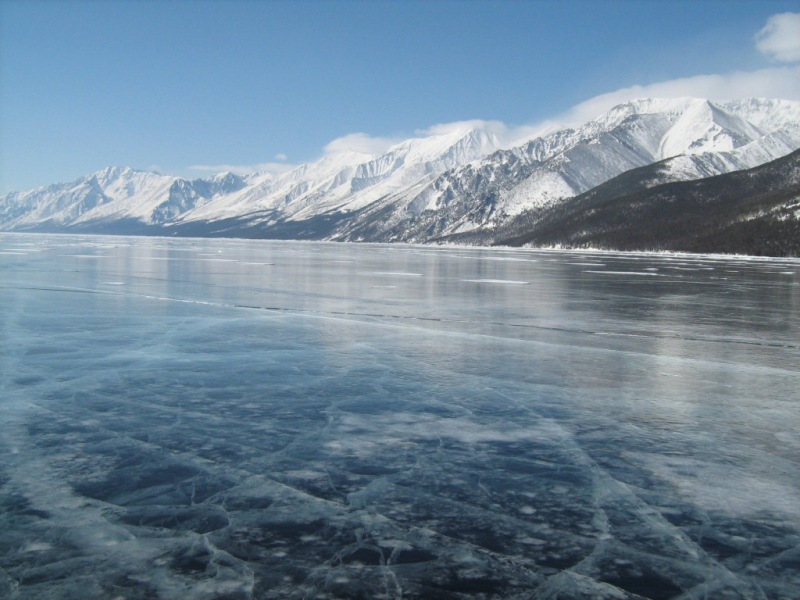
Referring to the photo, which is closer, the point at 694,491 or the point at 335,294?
the point at 694,491

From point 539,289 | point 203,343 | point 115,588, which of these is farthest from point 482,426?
point 539,289

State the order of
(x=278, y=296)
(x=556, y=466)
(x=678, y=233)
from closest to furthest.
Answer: (x=556, y=466)
(x=278, y=296)
(x=678, y=233)

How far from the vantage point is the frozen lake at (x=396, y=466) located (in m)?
5.88

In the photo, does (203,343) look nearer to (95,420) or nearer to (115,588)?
(95,420)

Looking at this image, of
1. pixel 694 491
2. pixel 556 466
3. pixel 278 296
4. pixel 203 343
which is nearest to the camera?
pixel 694 491

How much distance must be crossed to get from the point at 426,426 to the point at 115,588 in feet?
18.4

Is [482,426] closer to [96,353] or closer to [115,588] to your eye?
[115,588]

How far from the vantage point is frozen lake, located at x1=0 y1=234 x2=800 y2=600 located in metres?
5.88

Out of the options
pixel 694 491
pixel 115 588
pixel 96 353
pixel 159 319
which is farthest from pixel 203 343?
pixel 694 491

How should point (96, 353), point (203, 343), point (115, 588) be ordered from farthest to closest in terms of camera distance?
point (203, 343) → point (96, 353) → point (115, 588)

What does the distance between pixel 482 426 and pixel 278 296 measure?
21788mm

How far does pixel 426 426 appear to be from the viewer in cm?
1032

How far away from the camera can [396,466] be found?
8523 mm

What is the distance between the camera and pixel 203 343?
17.6 meters
